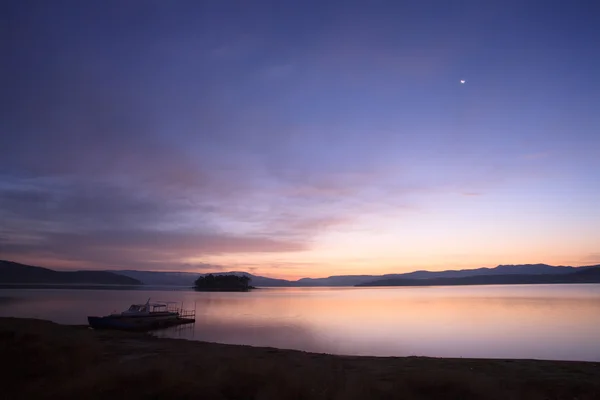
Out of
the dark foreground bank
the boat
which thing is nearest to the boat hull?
the boat

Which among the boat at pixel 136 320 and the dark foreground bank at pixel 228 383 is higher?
the dark foreground bank at pixel 228 383

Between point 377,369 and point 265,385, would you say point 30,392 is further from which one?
point 377,369

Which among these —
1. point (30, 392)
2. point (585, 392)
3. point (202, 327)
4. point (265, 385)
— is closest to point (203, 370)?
point (265, 385)

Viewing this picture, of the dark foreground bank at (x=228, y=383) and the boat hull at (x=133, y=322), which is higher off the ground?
the dark foreground bank at (x=228, y=383)

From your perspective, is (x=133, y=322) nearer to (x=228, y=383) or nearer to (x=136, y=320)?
(x=136, y=320)

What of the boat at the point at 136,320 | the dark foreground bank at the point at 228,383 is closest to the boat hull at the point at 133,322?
the boat at the point at 136,320

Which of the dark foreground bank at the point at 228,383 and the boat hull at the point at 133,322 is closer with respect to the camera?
the dark foreground bank at the point at 228,383

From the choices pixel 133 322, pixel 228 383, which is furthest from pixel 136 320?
pixel 228 383

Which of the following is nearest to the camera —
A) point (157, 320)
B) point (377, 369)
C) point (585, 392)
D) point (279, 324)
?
point (585, 392)

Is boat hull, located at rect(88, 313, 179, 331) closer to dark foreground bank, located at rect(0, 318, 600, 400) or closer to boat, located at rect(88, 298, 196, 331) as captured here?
boat, located at rect(88, 298, 196, 331)

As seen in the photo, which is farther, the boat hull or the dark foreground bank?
the boat hull

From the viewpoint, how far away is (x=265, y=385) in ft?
35.4

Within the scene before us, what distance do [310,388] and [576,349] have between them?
2740 centimetres

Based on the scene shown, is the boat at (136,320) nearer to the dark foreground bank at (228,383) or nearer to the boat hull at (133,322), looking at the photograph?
the boat hull at (133,322)
